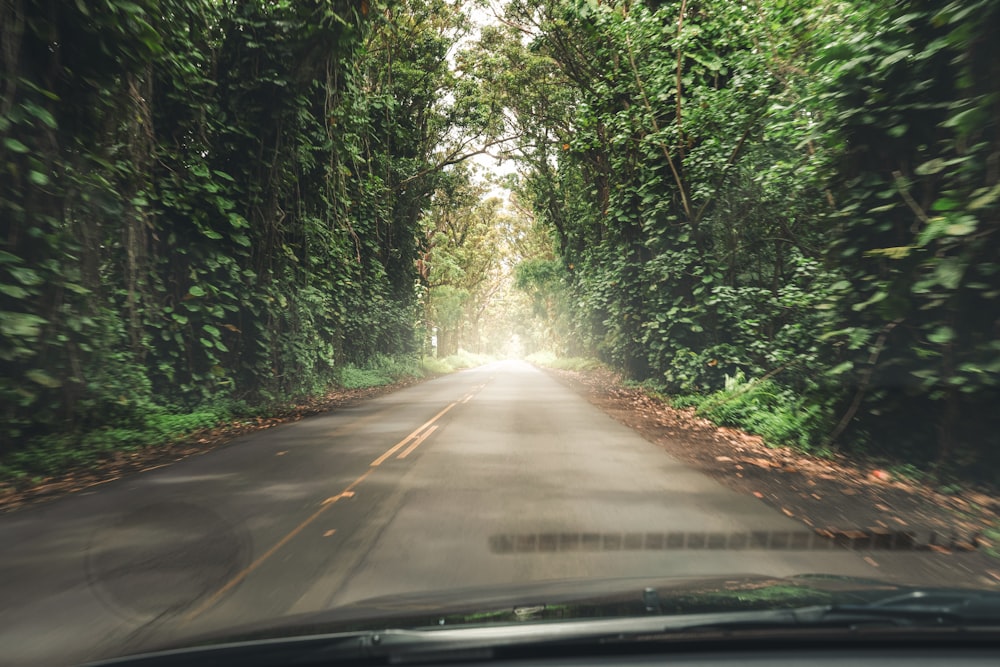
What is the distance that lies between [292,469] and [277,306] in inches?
315

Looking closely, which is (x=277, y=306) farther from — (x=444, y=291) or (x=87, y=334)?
(x=444, y=291)

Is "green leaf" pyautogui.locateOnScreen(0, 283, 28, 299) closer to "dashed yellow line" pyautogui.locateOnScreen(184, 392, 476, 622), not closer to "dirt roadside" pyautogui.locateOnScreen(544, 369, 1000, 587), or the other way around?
"dashed yellow line" pyautogui.locateOnScreen(184, 392, 476, 622)

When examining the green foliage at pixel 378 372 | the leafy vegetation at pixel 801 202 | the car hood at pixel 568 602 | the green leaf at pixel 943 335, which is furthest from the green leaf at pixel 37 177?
the green foliage at pixel 378 372

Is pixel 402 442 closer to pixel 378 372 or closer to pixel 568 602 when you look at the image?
pixel 568 602

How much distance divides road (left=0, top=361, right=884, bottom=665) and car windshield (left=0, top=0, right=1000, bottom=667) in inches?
1.6

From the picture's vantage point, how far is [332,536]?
5.27 m

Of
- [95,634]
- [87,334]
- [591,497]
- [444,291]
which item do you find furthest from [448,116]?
[95,634]

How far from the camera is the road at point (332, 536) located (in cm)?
386

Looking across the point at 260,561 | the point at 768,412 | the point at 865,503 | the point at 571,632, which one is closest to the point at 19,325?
the point at 260,561

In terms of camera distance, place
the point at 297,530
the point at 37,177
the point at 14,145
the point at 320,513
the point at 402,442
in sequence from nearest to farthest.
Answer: the point at 297,530 < the point at 320,513 < the point at 14,145 < the point at 37,177 < the point at 402,442

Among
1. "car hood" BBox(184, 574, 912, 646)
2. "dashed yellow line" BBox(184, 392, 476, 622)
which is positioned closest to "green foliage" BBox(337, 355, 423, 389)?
"dashed yellow line" BBox(184, 392, 476, 622)

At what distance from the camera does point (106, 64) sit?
8.45m

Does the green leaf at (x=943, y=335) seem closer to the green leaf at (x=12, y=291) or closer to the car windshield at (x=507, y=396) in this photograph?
the car windshield at (x=507, y=396)

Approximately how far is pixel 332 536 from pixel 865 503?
5.32 m
